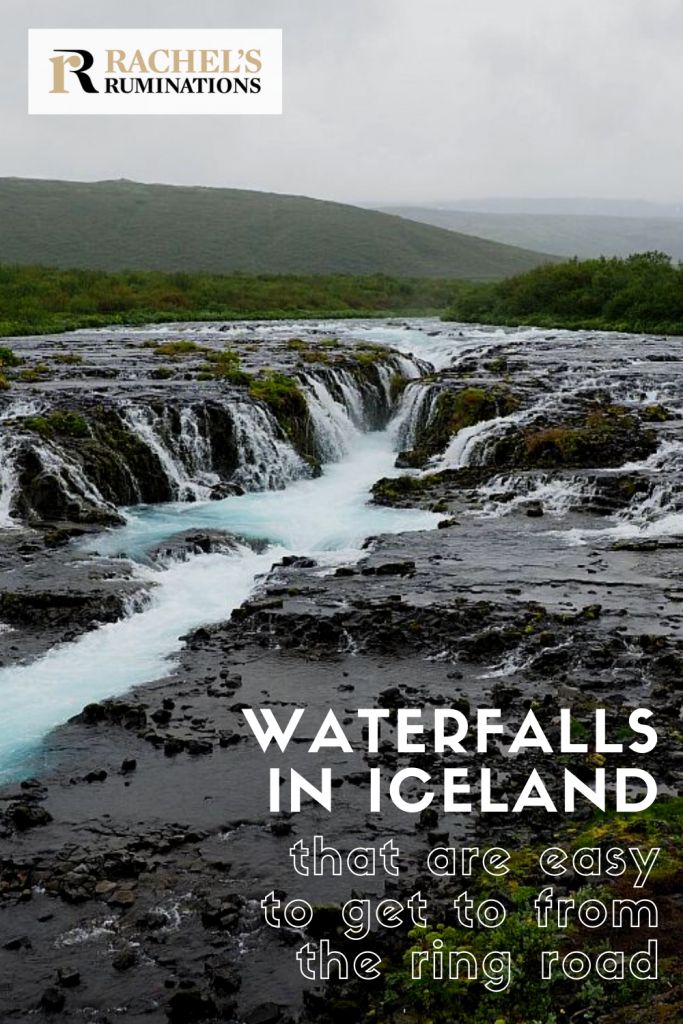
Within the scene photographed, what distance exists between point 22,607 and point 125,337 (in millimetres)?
42142

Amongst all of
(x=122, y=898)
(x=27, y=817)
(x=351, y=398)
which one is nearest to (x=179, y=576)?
(x=27, y=817)

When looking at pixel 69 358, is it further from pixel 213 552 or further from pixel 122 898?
pixel 122 898

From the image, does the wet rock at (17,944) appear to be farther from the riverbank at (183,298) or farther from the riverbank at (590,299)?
the riverbank at (590,299)

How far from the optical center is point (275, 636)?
19141 millimetres

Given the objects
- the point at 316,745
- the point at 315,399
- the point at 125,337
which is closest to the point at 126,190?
the point at 125,337

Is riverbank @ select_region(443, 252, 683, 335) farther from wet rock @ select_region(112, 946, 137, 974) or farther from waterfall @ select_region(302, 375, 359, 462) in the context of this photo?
wet rock @ select_region(112, 946, 137, 974)

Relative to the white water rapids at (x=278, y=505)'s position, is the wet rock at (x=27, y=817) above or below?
below

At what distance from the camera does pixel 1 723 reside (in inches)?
627

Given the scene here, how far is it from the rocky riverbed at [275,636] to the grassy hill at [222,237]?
102 metres

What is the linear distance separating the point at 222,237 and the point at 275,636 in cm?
14168

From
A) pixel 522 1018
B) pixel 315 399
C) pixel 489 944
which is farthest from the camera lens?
pixel 315 399

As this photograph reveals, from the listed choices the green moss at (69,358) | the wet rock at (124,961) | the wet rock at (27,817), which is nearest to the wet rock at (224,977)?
the wet rock at (124,961)

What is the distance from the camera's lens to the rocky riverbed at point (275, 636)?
10750mm

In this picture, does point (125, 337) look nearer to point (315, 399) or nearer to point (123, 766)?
point (315, 399)
